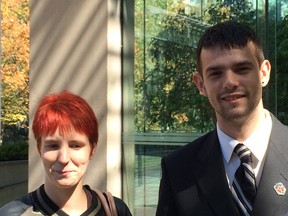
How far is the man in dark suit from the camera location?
2.03m

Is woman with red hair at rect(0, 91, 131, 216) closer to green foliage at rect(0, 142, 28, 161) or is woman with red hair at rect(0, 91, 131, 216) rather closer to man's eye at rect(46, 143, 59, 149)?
man's eye at rect(46, 143, 59, 149)

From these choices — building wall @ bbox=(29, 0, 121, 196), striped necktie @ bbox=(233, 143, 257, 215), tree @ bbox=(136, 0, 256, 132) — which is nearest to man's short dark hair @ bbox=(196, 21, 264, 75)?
striped necktie @ bbox=(233, 143, 257, 215)

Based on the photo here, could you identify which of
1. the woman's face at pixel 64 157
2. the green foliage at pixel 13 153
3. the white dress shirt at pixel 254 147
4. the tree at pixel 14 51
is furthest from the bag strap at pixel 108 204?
the tree at pixel 14 51

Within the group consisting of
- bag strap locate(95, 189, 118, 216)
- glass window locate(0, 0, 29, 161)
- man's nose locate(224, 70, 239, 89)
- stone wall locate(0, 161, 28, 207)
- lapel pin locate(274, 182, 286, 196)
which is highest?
glass window locate(0, 0, 29, 161)

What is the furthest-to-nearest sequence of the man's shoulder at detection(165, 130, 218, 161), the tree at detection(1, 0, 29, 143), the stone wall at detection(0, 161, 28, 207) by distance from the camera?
the tree at detection(1, 0, 29, 143), the stone wall at detection(0, 161, 28, 207), the man's shoulder at detection(165, 130, 218, 161)

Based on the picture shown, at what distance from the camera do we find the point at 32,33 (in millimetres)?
6359

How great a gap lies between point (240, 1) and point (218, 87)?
3.88 metres

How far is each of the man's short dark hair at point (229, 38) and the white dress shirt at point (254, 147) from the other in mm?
277

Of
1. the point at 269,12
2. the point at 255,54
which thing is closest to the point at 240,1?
the point at 269,12

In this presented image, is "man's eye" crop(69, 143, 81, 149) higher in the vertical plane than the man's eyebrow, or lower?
lower

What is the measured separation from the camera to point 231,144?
213cm

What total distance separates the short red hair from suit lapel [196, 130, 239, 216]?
0.57m

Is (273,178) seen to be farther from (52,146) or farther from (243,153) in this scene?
(52,146)

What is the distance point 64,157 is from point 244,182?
32.6 inches
